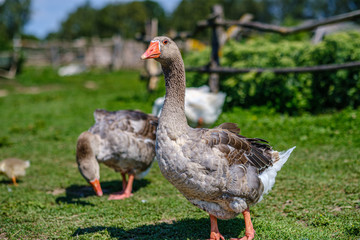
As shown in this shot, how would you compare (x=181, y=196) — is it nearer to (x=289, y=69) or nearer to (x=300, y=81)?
(x=289, y=69)

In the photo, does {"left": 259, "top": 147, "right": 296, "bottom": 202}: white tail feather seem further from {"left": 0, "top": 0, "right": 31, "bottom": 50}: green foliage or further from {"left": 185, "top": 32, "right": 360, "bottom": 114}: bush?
{"left": 0, "top": 0, "right": 31, "bottom": 50}: green foliage

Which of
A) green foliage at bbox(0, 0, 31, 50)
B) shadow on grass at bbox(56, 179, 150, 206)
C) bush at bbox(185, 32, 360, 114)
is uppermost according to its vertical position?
green foliage at bbox(0, 0, 31, 50)

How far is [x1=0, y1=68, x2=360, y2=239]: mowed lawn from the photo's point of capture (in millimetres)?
4176

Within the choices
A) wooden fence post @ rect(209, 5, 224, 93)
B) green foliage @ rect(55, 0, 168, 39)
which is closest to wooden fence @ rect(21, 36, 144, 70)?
wooden fence post @ rect(209, 5, 224, 93)

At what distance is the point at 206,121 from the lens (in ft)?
25.8

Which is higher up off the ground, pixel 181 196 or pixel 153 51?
pixel 153 51

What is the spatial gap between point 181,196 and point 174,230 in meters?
1.24

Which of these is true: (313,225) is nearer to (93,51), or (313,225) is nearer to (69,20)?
(93,51)

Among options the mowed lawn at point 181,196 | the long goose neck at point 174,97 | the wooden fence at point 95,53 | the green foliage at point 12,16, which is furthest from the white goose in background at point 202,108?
the green foliage at point 12,16

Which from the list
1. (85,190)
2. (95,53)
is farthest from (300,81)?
(95,53)

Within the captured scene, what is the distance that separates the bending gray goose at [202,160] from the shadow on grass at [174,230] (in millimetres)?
337

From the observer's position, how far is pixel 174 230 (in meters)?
4.16

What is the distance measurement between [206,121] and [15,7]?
74518 mm

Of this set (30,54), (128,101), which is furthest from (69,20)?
(128,101)
